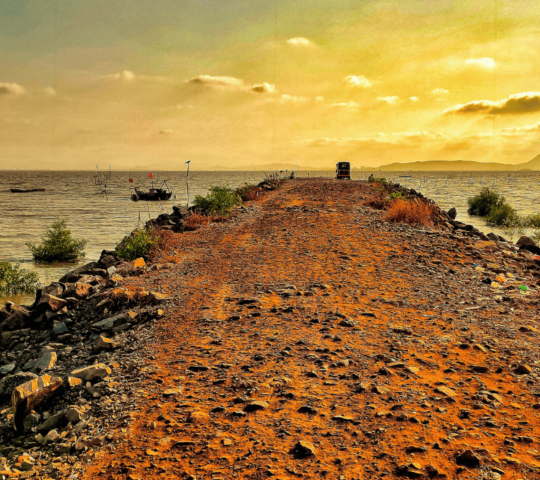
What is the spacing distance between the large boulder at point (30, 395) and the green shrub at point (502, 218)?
29.2 meters

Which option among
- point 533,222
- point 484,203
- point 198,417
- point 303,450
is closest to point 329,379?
point 303,450

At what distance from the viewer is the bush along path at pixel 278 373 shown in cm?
331

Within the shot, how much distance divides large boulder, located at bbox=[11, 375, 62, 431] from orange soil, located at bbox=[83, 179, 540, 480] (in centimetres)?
104

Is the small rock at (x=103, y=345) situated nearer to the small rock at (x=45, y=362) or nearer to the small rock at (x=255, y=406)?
the small rock at (x=45, y=362)

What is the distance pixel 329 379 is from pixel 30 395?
3.35 meters

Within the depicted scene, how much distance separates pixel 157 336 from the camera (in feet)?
18.9

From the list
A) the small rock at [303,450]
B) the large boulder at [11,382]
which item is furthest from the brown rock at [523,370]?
the large boulder at [11,382]

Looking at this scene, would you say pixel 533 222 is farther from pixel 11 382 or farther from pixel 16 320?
pixel 11 382

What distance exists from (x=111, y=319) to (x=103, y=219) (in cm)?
2983

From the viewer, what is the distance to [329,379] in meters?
4.45

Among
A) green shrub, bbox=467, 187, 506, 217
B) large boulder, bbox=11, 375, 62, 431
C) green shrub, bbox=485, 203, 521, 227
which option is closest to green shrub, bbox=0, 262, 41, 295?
large boulder, bbox=11, 375, 62, 431

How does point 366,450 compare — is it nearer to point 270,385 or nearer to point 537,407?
point 270,385

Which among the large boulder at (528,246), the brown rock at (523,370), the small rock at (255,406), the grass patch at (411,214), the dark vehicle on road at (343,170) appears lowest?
the small rock at (255,406)

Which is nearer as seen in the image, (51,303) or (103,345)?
(103,345)
